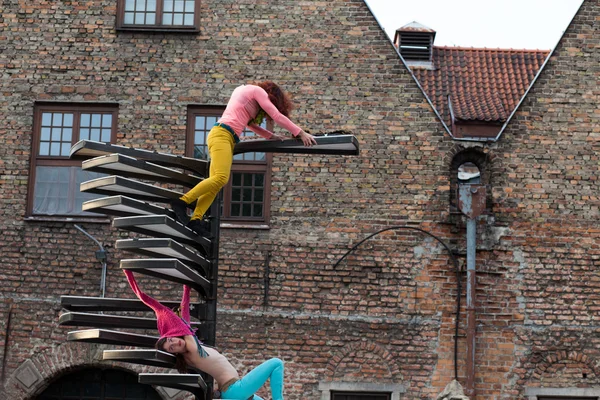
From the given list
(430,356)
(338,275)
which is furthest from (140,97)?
(430,356)

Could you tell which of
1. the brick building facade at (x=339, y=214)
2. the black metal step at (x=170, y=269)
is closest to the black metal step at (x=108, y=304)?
the black metal step at (x=170, y=269)

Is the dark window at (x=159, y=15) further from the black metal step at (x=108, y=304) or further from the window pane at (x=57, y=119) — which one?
the black metal step at (x=108, y=304)

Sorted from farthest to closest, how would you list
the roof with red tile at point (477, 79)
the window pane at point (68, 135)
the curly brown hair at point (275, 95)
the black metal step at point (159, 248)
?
the roof with red tile at point (477, 79) → the window pane at point (68, 135) → the curly brown hair at point (275, 95) → the black metal step at point (159, 248)

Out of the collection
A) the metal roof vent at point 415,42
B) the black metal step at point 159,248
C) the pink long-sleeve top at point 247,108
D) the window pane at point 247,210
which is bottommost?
the black metal step at point 159,248

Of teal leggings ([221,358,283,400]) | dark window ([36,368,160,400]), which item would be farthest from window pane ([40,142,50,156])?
teal leggings ([221,358,283,400])

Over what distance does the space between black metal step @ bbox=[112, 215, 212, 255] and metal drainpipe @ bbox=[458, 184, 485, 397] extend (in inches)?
263

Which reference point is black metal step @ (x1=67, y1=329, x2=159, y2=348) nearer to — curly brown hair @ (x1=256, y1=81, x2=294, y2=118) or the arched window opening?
curly brown hair @ (x1=256, y1=81, x2=294, y2=118)

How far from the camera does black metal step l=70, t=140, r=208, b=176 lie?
26.9 feet

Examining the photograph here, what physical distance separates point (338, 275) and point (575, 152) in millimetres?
3867

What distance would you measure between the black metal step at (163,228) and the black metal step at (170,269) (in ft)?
0.85

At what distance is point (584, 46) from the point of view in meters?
15.3

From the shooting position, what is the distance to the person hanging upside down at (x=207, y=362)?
7.62m

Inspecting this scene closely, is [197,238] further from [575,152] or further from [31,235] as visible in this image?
[575,152]

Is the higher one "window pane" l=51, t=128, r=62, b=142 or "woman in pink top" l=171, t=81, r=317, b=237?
"window pane" l=51, t=128, r=62, b=142
